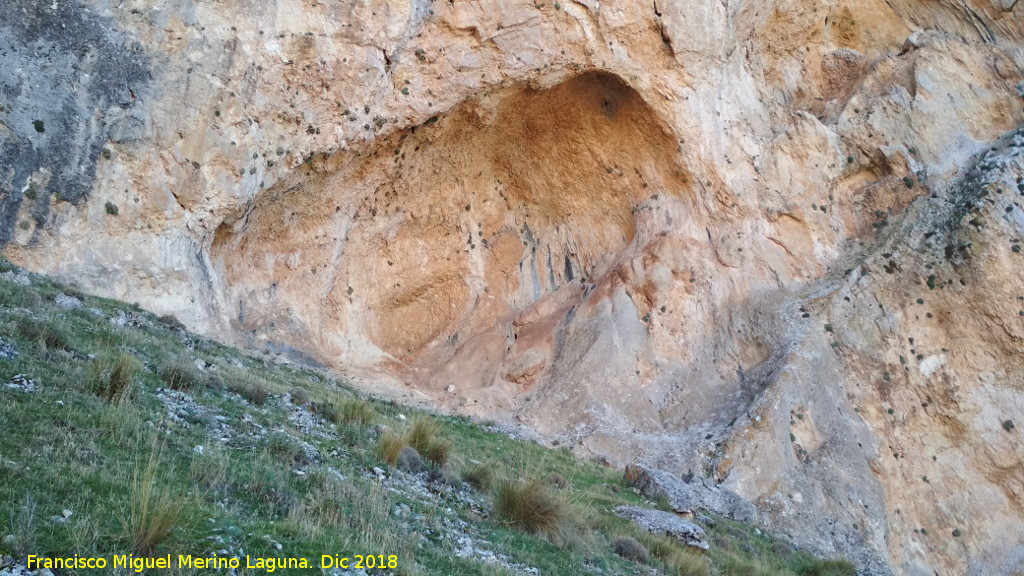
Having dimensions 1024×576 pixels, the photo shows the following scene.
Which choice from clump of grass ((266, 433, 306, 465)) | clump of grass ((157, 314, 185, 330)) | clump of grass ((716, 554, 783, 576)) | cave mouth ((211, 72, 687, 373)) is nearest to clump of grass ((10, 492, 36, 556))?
clump of grass ((266, 433, 306, 465))

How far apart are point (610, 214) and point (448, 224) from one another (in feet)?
15.7

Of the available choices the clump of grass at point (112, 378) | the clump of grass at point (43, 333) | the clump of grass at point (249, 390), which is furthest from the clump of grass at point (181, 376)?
the clump of grass at point (43, 333)

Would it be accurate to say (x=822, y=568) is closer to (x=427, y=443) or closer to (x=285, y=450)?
(x=427, y=443)

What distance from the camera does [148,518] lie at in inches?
213

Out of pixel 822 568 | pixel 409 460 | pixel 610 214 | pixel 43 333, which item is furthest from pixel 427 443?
pixel 610 214

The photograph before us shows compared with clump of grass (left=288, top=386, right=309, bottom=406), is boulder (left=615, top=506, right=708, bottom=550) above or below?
above

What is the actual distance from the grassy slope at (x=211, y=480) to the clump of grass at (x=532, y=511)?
0.13m

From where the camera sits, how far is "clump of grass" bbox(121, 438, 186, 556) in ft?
17.2

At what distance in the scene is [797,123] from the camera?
79.5 ft

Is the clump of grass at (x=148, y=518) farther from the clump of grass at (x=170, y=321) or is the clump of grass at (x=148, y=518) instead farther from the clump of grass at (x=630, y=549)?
the clump of grass at (x=170, y=321)

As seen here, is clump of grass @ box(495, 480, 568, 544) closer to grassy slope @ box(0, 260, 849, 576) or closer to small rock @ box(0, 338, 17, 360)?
grassy slope @ box(0, 260, 849, 576)

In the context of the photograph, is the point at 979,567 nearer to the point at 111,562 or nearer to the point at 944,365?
the point at 944,365

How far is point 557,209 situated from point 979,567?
46.8 feet

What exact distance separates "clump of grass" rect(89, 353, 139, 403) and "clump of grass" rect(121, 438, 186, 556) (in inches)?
105
